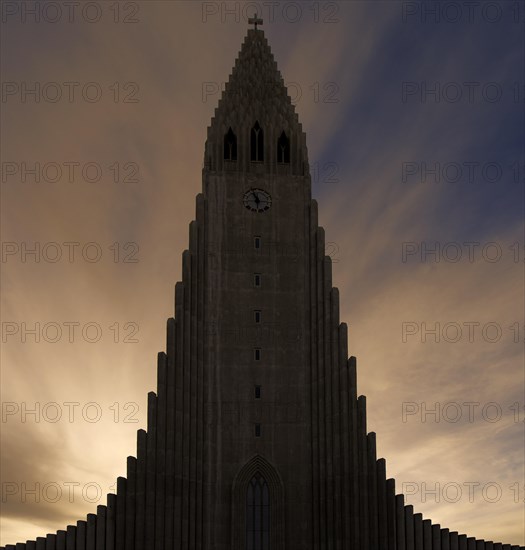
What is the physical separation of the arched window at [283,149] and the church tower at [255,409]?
0.61 ft

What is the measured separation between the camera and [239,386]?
5647cm

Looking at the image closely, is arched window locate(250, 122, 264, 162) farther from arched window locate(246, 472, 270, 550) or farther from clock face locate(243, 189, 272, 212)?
arched window locate(246, 472, 270, 550)

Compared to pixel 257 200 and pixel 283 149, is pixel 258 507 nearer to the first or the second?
pixel 257 200

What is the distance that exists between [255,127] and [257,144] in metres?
1.47

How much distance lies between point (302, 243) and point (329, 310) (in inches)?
204

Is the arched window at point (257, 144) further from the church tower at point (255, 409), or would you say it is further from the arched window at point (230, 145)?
the arched window at point (230, 145)

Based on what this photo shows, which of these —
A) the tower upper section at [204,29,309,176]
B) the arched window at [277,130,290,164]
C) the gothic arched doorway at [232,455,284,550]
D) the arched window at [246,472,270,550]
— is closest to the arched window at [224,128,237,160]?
the tower upper section at [204,29,309,176]

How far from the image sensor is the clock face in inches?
2395

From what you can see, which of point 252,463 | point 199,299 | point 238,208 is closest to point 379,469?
point 252,463

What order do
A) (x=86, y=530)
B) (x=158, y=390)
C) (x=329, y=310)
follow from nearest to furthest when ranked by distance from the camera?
1. (x=86, y=530)
2. (x=158, y=390)
3. (x=329, y=310)

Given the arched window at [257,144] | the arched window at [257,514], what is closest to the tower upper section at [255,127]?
the arched window at [257,144]

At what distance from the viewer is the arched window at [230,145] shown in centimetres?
6259

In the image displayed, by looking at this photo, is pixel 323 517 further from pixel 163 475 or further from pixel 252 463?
pixel 163 475

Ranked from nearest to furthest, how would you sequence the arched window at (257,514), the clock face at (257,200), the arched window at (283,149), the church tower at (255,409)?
the church tower at (255,409) → the arched window at (257,514) → the clock face at (257,200) → the arched window at (283,149)
